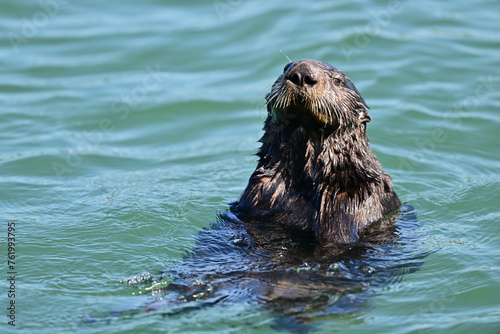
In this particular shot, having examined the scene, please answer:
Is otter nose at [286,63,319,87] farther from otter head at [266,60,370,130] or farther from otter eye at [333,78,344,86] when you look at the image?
otter eye at [333,78,344,86]

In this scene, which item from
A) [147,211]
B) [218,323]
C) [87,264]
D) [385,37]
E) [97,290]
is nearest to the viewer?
[218,323]

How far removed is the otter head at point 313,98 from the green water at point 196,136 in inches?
57.6

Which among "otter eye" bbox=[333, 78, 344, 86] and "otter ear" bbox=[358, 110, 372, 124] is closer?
"otter eye" bbox=[333, 78, 344, 86]

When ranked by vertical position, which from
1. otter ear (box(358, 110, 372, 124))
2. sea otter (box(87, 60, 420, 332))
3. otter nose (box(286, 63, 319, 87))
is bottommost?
sea otter (box(87, 60, 420, 332))

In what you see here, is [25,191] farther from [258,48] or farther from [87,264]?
[258,48]

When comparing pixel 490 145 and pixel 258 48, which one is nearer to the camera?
pixel 490 145

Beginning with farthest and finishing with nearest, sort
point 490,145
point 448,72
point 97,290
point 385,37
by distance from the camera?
1. point 385,37
2. point 448,72
3. point 490,145
4. point 97,290

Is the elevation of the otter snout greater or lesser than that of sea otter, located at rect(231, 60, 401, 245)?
greater

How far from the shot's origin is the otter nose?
5527 mm

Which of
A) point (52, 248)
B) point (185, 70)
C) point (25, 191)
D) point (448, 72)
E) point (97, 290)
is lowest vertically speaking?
point (97, 290)

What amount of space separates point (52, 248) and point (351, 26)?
8422 millimetres

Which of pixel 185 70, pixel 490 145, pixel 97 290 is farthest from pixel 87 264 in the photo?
pixel 185 70

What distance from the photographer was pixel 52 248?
21.3 ft

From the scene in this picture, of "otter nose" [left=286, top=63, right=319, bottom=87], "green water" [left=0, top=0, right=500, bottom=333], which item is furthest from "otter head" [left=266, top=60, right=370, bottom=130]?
"green water" [left=0, top=0, right=500, bottom=333]
